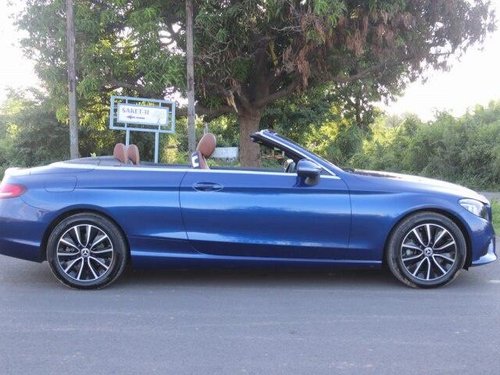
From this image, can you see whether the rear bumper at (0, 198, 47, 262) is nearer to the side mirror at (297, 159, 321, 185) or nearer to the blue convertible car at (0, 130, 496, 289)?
the blue convertible car at (0, 130, 496, 289)

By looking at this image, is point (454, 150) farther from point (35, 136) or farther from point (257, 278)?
point (35, 136)

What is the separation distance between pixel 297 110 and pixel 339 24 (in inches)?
598

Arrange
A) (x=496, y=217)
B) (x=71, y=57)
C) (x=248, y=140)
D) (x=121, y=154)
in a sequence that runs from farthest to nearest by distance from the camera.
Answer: (x=248, y=140) < (x=71, y=57) < (x=496, y=217) < (x=121, y=154)

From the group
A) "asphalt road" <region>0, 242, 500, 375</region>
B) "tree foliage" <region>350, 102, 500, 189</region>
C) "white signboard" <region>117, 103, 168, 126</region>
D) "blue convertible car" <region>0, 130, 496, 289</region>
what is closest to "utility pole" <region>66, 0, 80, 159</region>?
"white signboard" <region>117, 103, 168, 126</region>

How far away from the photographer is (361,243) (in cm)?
538

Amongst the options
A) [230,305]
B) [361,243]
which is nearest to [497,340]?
[361,243]

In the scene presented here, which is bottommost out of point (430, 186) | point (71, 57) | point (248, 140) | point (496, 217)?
point (496, 217)

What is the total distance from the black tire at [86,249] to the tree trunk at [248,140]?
32.9 feet

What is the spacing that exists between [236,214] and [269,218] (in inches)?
12.0

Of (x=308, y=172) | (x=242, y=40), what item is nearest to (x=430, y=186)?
(x=308, y=172)

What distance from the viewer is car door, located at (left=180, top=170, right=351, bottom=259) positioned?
5.33 m

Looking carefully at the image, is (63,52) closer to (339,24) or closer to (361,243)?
(339,24)

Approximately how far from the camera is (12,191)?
5504 millimetres

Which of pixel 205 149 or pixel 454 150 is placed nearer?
pixel 205 149
